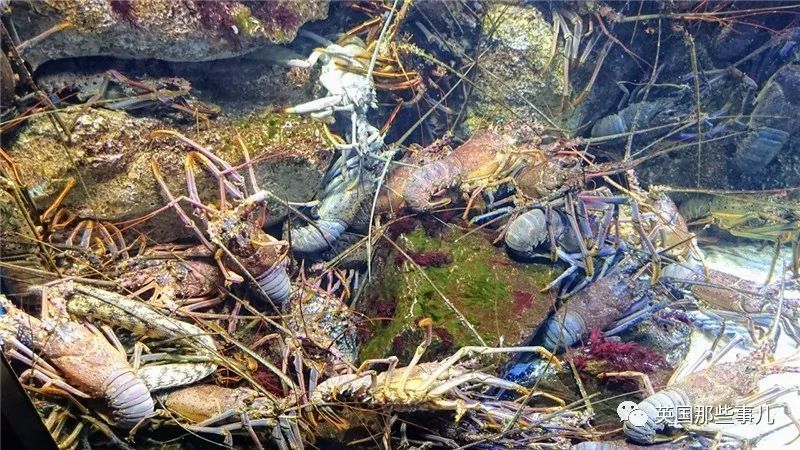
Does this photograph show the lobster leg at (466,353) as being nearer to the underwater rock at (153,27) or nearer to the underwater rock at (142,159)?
the underwater rock at (142,159)

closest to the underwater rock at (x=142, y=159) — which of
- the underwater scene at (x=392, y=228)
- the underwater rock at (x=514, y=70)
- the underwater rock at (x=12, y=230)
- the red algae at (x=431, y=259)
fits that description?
the underwater scene at (x=392, y=228)

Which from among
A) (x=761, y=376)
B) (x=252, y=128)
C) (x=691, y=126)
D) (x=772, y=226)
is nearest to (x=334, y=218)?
(x=252, y=128)

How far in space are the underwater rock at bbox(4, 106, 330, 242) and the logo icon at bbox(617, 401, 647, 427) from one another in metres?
2.56

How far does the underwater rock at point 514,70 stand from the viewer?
→ 4281mm

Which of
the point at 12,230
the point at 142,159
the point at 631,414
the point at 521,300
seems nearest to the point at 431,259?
the point at 521,300

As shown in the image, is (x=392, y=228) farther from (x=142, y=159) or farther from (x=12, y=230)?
(x=12, y=230)

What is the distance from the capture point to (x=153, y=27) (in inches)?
99.0

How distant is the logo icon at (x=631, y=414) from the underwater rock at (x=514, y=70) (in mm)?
2490

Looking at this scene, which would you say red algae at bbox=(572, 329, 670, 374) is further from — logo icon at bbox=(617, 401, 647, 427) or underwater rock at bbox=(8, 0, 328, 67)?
underwater rock at bbox=(8, 0, 328, 67)

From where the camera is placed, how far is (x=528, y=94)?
448cm

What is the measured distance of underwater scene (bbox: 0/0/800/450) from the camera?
241 centimetres

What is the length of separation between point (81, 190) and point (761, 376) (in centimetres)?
470

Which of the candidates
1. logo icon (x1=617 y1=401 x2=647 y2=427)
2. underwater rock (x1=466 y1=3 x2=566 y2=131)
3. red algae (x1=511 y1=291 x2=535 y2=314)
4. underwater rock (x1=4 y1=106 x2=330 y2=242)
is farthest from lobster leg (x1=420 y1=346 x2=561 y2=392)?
underwater rock (x1=466 y1=3 x2=566 y2=131)

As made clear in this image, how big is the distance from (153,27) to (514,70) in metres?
3.05
